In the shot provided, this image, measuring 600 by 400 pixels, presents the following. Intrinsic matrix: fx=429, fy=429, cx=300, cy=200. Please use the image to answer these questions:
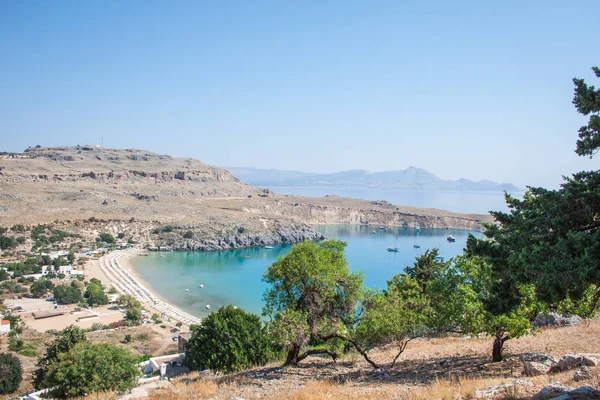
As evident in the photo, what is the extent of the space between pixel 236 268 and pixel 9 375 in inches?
1882

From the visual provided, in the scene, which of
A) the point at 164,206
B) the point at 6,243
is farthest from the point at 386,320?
the point at 164,206

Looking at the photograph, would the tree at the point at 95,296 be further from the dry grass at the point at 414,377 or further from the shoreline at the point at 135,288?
the dry grass at the point at 414,377

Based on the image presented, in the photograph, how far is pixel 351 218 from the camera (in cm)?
13100

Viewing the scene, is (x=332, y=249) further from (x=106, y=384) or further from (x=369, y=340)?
(x=106, y=384)

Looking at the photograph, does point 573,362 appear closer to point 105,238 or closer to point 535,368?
point 535,368

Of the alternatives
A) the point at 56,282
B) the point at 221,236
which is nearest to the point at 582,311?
the point at 56,282

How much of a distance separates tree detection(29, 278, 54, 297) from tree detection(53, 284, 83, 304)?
2049 mm

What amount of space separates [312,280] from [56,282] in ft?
153

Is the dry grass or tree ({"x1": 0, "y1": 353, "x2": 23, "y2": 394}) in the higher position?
the dry grass

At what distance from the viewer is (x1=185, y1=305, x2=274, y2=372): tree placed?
18.7 meters

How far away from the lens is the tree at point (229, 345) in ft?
61.3

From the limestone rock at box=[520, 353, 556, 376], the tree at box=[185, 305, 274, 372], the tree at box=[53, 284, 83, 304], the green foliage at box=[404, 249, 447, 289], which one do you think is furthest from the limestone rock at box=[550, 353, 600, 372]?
the tree at box=[53, 284, 83, 304]

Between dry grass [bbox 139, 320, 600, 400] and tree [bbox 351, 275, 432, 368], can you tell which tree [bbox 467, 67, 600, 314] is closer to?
dry grass [bbox 139, 320, 600, 400]

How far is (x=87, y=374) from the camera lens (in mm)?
15773
